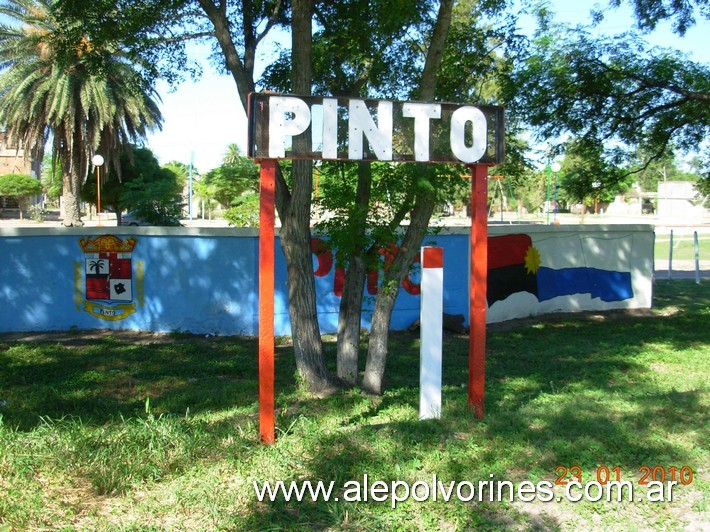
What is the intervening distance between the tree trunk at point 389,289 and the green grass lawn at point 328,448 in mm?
304

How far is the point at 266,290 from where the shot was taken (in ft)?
17.4

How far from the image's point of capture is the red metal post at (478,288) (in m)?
5.93

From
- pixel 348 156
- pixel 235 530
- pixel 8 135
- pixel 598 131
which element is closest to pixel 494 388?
pixel 348 156

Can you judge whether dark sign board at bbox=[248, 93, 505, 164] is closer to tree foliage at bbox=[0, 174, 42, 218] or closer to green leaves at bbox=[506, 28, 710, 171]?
green leaves at bbox=[506, 28, 710, 171]

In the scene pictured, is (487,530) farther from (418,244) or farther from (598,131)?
(598,131)

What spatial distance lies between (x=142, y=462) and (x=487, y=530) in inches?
83.0

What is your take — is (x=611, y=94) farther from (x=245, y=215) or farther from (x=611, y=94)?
(x=245, y=215)

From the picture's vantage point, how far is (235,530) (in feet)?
12.1

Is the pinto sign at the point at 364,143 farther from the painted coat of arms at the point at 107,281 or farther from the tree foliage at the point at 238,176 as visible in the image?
the painted coat of arms at the point at 107,281

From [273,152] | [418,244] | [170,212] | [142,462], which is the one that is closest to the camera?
[142,462]

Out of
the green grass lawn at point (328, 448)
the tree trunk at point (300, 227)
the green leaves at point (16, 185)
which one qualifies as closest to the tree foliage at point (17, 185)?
the green leaves at point (16, 185)

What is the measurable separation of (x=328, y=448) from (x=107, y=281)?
28.9 ft
